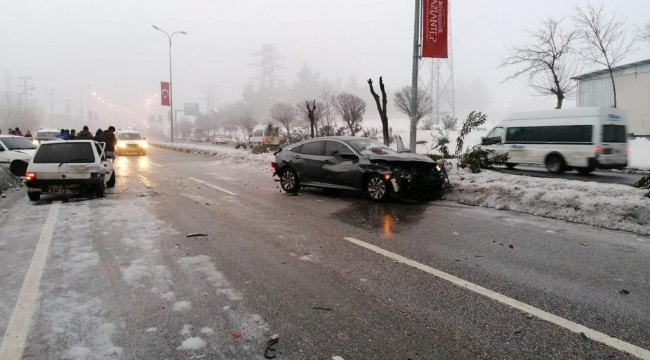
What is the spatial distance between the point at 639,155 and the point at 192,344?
909 inches

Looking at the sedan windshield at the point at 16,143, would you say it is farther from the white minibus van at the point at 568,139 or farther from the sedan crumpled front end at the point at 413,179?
the white minibus van at the point at 568,139

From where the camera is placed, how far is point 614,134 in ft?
45.1

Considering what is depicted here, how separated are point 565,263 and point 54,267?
20.4 feet

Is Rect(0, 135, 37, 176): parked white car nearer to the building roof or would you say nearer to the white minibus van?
the white minibus van

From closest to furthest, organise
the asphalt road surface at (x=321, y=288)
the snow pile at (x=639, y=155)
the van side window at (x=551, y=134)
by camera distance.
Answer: the asphalt road surface at (x=321, y=288) → the van side window at (x=551, y=134) → the snow pile at (x=639, y=155)

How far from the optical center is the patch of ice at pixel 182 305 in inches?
148

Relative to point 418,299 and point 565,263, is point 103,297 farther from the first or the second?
point 565,263

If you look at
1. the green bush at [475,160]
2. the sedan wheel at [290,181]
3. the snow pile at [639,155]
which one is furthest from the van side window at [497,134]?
the sedan wheel at [290,181]

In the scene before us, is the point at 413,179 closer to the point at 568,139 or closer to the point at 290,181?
the point at 290,181

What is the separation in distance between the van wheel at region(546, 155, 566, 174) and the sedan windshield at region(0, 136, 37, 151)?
19.3m

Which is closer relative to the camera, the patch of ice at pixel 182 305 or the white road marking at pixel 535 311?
the white road marking at pixel 535 311

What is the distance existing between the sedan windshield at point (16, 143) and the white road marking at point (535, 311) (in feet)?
51.1

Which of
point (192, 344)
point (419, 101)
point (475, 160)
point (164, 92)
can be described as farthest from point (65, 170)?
point (419, 101)

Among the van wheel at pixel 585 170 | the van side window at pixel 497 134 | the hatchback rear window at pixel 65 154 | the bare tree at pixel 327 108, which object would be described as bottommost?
the van wheel at pixel 585 170
